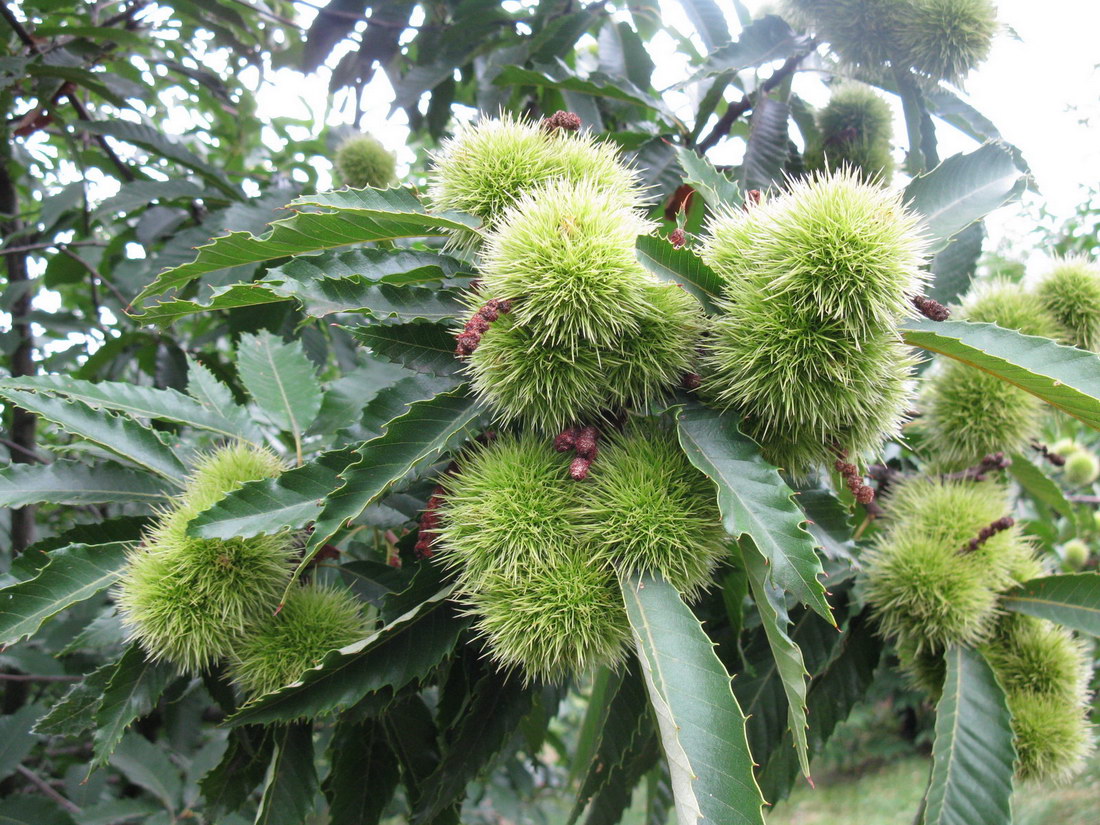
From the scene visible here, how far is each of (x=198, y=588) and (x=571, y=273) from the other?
755 mm

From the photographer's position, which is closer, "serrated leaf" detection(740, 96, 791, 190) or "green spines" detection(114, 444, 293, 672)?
"green spines" detection(114, 444, 293, 672)

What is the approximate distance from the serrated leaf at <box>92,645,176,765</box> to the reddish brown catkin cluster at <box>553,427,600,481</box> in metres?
0.81

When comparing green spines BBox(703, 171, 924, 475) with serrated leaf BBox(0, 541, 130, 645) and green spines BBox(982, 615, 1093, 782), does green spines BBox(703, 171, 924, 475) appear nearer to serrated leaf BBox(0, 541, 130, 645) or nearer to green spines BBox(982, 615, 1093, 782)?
green spines BBox(982, 615, 1093, 782)

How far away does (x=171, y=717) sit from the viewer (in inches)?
84.7

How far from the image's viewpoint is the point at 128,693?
3.93 feet

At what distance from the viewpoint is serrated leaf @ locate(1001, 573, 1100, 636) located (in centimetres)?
145

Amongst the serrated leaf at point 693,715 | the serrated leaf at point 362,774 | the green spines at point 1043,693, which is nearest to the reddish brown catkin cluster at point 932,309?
the serrated leaf at point 693,715

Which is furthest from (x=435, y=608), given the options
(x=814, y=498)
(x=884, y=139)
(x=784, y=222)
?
(x=884, y=139)

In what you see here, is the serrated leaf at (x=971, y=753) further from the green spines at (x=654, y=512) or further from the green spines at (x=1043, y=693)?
the green spines at (x=654, y=512)

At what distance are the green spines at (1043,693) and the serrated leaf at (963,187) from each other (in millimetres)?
917

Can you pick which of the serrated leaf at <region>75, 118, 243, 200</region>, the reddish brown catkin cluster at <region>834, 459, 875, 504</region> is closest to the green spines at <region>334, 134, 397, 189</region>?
the serrated leaf at <region>75, 118, 243, 200</region>

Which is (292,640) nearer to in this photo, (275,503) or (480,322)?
(275,503)

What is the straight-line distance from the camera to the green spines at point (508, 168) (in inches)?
46.6

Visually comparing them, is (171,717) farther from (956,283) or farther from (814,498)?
(956,283)
